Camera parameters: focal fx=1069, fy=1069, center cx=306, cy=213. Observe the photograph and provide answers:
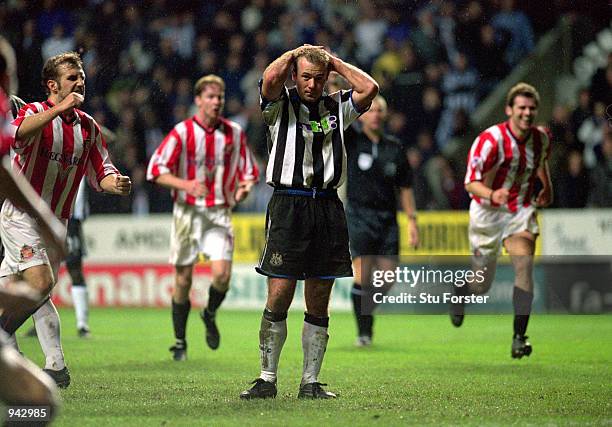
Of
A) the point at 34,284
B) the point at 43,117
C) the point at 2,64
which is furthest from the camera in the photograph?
the point at 34,284

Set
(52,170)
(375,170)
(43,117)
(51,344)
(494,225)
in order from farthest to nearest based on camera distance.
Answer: (375,170)
(494,225)
(51,344)
(52,170)
(43,117)

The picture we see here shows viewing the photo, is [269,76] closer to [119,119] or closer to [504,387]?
[504,387]

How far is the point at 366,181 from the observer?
33.3 feet

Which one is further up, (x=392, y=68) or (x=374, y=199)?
(x=392, y=68)

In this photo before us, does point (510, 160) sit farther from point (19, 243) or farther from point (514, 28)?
point (19, 243)

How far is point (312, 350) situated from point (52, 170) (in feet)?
6.47

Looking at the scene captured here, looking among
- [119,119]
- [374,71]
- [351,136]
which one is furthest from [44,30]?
[374,71]

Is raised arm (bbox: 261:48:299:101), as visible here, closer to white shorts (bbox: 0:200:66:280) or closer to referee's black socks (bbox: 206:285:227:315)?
white shorts (bbox: 0:200:66:280)

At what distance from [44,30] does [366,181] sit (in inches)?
129

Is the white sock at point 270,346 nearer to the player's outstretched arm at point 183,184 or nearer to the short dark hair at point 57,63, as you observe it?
the short dark hair at point 57,63

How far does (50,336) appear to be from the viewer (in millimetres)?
6840

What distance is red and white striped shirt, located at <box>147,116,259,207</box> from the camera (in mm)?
8969

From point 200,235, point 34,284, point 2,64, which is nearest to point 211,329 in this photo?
point 200,235

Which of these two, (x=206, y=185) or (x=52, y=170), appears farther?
(x=206, y=185)
